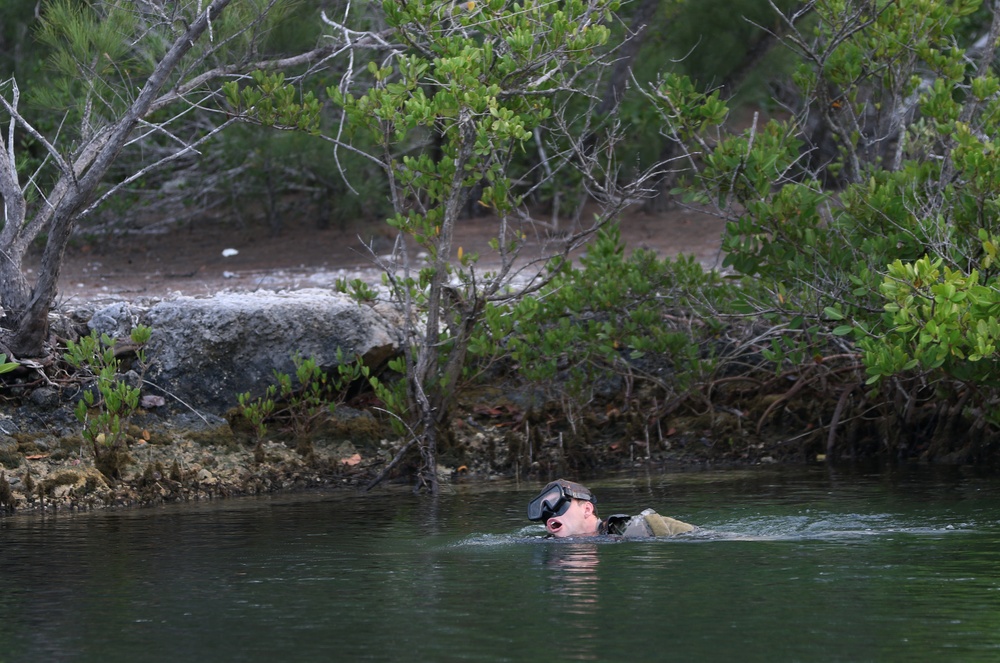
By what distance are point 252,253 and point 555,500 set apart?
1145cm

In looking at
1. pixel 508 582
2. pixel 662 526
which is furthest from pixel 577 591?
pixel 662 526

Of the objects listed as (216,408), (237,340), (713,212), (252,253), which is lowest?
(216,408)

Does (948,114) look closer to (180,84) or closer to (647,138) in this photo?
(180,84)

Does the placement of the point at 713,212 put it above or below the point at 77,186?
below

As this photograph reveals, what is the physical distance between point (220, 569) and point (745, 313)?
218 inches

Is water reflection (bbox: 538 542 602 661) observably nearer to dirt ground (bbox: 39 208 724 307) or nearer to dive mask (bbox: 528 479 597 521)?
dive mask (bbox: 528 479 597 521)

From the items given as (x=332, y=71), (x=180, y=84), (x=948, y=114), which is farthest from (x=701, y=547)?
(x=332, y=71)

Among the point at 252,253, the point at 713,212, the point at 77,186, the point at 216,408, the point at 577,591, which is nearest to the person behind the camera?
the point at 577,591

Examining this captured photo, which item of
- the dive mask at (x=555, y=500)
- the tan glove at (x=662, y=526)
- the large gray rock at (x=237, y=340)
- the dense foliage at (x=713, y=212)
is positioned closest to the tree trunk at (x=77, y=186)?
the dense foliage at (x=713, y=212)

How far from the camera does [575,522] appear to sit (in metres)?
7.98

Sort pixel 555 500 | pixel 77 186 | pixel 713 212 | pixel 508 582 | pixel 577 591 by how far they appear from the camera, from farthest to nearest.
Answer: pixel 713 212
pixel 77 186
pixel 555 500
pixel 508 582
pixel 577 591

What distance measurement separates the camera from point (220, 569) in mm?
7129

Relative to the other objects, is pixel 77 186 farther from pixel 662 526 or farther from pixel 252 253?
pixel 252 253

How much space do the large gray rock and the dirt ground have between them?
5.47 ft
